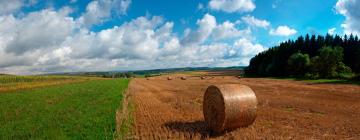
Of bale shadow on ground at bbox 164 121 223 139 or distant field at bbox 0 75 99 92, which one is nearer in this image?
bale shadow on ground at bbox 164 121 223 139

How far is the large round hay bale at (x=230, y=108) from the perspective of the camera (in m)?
10.4

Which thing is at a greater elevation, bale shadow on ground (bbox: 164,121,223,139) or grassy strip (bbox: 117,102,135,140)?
grassy strip (bbox: 117,102,135,140)

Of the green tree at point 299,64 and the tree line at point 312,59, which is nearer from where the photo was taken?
the tree line at point 312,59

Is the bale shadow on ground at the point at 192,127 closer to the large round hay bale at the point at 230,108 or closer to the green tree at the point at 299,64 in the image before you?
the large round hay bale at the point at 230,108

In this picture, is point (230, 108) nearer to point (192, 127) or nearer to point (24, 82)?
point (192, 127)

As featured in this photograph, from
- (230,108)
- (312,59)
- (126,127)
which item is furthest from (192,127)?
(312,59)

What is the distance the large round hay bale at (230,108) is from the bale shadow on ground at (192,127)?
1.01 ft

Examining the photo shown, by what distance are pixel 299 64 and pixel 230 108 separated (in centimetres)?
5598

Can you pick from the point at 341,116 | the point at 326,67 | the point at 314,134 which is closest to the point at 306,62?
the point at 326,67

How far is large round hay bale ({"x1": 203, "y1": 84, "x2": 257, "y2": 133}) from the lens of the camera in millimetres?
10352

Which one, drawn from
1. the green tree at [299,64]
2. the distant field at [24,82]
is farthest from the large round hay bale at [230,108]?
the green tree at [299,64]

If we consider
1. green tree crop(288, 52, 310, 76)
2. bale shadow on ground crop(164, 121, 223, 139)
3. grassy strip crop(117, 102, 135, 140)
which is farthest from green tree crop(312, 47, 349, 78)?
grassy strip crop(117, 102, 135, 140)

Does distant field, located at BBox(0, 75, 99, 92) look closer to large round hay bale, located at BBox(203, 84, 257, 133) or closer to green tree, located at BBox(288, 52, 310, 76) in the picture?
green tree, located at BBox(288, 52, 310, 76)

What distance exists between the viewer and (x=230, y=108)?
33.9 feet
